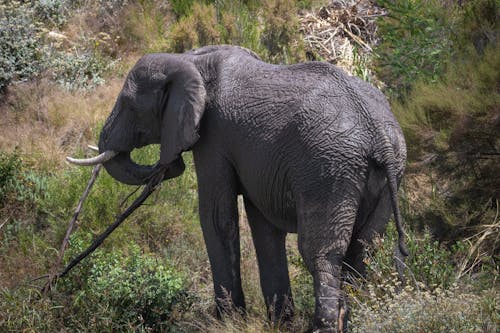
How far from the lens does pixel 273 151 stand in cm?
543

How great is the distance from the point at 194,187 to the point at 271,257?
3591 mm

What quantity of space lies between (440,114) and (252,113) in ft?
9.42

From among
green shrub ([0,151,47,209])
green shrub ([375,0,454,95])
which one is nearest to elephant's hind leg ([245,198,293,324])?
green shrub ([375,0,454,95])

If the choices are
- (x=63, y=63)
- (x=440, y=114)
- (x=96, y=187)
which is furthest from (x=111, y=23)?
(x=440, y=114)

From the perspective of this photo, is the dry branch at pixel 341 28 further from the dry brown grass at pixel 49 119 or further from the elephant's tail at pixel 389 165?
the elephant's tail at pixel 389 165

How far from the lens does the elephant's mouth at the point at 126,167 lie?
6.35m

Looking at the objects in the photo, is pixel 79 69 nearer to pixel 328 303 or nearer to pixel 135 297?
pixel 135 297

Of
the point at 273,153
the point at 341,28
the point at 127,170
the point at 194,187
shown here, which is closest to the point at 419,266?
the point at 273,153

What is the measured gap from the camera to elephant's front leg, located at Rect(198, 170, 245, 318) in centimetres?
591

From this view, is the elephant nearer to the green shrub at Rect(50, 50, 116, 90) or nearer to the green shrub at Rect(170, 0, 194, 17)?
the green shrub at Rect(50, 50, 116, 90)

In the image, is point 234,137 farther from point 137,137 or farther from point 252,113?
point 137,137

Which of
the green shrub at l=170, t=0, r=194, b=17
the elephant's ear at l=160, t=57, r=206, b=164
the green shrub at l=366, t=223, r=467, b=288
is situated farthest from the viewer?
the green shrub at l=170, t=0, r=194, b=17

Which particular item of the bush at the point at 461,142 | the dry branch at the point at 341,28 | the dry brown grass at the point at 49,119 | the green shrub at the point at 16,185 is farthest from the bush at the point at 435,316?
the dry branch at the point at 341,28

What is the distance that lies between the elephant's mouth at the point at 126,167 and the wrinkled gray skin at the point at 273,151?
0.04ft
